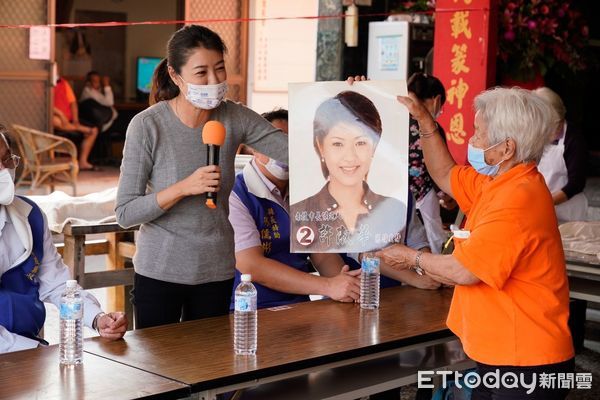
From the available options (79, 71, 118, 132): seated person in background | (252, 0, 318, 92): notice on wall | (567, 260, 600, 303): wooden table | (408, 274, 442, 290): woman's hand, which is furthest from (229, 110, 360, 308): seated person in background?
(79, 71, 118, 132): seated person in background

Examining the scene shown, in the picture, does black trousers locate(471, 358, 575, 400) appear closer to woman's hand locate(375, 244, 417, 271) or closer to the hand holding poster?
woman's hand locate(375, 244, 417, 271)

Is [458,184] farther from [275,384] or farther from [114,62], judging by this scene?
[114,62]

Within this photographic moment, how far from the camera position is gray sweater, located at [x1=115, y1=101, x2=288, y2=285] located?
2.80 meters

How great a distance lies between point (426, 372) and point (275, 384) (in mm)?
504

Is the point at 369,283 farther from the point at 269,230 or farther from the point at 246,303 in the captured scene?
the point at 246,303

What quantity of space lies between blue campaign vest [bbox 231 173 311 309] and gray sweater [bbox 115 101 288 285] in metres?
0.27

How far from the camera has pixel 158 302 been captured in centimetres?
287

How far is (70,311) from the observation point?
2354mm

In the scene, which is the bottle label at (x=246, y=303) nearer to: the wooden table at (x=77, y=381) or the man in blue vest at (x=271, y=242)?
the wooden table at (x=77, y=381)

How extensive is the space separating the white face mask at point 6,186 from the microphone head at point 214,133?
0.56 metres

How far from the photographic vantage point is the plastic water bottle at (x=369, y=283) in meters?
3.06

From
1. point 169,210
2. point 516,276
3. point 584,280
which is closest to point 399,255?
point 516,276

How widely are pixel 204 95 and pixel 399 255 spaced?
2.49 feet

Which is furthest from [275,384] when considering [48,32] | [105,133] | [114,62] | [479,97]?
[114,62]
